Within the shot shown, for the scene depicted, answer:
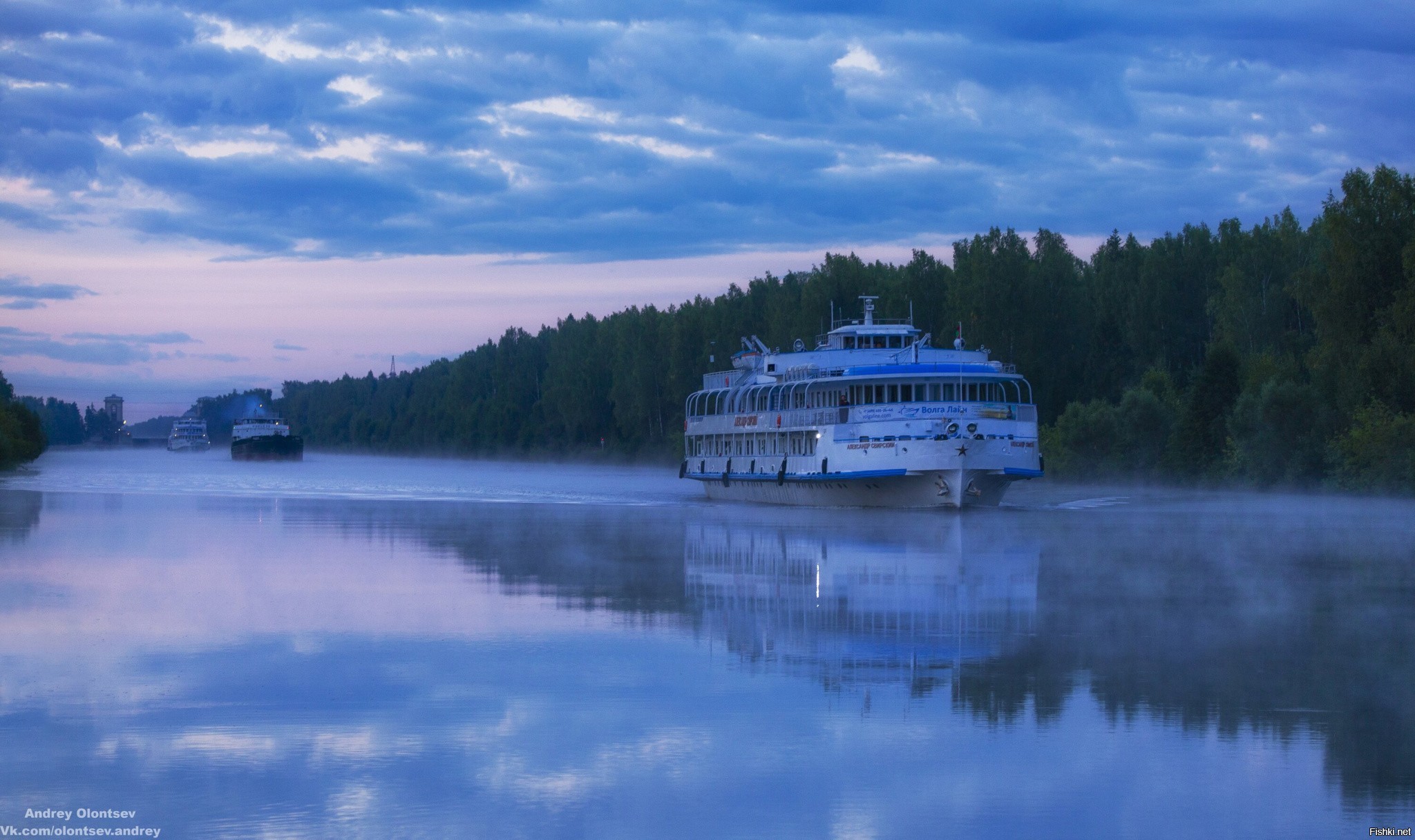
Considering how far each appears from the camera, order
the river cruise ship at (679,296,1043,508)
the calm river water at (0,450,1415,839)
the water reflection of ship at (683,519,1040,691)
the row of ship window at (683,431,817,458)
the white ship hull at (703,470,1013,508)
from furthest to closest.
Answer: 1. the row of ship window at (683,431,817,458)
2. the white ship hull at (703,470,1013,508)
3. the river cruise ship at (679,296,1043,508)
4. the water reflection of ship at (683,519,1040,691)
5. the calm river water at (0,450,1415,839)

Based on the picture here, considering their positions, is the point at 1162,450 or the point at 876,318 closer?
the point at 1162,450

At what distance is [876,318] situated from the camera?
10888 cm

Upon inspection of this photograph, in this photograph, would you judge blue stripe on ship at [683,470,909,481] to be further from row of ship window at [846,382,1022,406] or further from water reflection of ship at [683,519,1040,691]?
water reflection of ship at [683,519,1040,691]

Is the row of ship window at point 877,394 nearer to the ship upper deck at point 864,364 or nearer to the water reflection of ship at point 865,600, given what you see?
the ship upper deck at point 864,364

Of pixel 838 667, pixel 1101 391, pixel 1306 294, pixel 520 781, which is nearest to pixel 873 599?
pixel 838 667

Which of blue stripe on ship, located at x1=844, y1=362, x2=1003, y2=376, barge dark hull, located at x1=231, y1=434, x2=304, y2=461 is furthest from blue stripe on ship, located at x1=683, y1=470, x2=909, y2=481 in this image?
barge dark hull, located at x1=231, y1=434, x2=304, y2=461

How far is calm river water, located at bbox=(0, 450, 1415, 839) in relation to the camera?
11359 millimetres

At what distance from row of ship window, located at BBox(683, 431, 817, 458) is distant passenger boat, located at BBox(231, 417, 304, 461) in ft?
314

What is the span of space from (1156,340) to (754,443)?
4410cm

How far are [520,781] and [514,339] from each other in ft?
574

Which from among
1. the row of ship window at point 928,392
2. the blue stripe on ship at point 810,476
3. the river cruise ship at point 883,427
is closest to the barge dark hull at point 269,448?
the blue stripe on ship at point 810,476

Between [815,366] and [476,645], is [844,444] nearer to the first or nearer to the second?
[815,366]

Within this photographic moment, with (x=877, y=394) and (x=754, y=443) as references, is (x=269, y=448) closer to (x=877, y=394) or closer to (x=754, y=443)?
(x=754, y=443)

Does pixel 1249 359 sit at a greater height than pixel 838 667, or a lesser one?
greater
